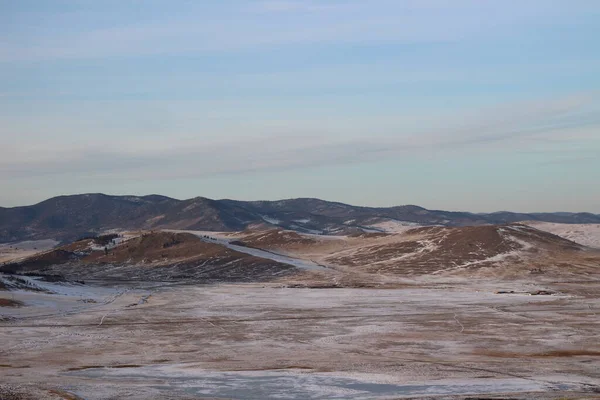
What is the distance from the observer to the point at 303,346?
4291cm

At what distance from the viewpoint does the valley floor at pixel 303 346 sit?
3016 centimetres

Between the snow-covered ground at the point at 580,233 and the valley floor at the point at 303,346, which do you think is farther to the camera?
the snow-covered ground at the point at 580,233

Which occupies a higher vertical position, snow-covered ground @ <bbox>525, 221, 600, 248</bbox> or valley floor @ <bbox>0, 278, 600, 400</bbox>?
snow-covered ground @ <bbox>525, 221, 600, 248</bbox>

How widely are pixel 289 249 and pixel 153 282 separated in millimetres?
47575

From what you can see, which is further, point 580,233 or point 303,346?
point 580,233

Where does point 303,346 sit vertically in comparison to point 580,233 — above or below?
below

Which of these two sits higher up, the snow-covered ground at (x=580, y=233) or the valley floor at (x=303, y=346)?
the snow-covered ground at (x=580, y=233)

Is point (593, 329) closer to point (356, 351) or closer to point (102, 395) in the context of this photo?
point (356, 351)

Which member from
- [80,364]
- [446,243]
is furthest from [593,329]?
[446,243]

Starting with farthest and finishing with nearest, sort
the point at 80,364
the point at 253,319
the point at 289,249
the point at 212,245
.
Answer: the point at 289,249
the point at 212,245
the point at 253,319
the point at 80,364

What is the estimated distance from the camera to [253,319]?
56.8m

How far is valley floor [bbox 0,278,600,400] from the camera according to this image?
30.2 m

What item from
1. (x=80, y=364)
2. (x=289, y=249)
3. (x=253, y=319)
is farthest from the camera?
(x=289, y=249)

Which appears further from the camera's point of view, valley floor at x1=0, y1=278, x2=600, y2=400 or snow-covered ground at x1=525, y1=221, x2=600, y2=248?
A: snow-covered ground at x1=525, y1=221, x2=600, y2=248
